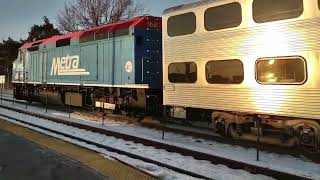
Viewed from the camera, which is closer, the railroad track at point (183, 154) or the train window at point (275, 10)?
the railroad track at point (183, 154)

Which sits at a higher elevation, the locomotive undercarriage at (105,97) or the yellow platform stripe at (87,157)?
the locomotive undercarriage at (105,97)

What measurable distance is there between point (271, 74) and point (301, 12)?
1503mm

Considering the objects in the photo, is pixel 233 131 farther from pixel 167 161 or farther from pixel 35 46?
pixel 35 46

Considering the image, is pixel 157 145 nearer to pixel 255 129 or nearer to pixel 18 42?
pixel 255 129

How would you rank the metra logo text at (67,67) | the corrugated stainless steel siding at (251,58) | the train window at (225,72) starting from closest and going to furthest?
the corrugated stainless steel siding at (251,58), the train window at (225,72), the metra logo text at (67,67)

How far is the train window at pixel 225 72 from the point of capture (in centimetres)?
1077

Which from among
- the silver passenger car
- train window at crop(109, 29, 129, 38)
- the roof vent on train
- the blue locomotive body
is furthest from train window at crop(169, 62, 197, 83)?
the roof vent on train

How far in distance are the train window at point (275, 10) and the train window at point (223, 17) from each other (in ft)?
1.73

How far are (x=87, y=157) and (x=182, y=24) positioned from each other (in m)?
4.89

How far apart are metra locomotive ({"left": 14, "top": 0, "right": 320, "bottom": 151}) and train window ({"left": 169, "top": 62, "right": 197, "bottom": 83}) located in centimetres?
3

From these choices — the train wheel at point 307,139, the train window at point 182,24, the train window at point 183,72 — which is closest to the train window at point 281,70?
the train wheel at point 307,139

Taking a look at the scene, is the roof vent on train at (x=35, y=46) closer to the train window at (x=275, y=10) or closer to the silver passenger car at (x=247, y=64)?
the silver passenger car at (x=247, y=64)

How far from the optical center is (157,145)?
435 inches

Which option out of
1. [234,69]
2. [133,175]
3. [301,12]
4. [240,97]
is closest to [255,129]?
A: [240,97]
